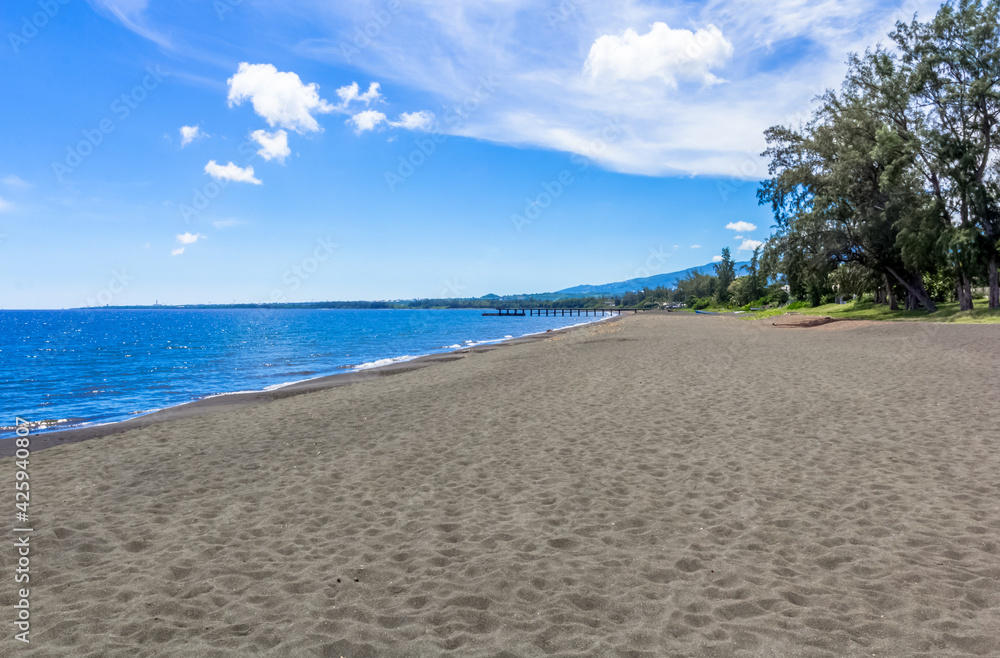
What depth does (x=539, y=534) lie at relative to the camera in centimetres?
588

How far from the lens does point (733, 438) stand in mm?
9344

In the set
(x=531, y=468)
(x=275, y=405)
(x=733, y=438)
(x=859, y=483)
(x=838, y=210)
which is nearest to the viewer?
(x=859, y=483)

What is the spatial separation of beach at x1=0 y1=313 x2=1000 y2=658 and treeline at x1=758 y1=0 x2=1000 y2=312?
91.5ft

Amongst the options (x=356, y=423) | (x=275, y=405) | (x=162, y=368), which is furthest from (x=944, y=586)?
(x=162, y=368)

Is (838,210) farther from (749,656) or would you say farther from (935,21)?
(749,656)

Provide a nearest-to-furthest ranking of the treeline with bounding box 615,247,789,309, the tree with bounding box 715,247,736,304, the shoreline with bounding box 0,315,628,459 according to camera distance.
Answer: the shoreline with bounding box 0,315,628,459
the treeline with bounding box 615,247,789,309
the tree with bounding box 715,247,736,304

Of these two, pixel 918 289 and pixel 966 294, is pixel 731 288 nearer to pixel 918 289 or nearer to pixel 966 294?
pixel 918 289

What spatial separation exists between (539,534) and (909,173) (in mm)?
43791

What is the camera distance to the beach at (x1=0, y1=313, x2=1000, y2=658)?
4.11 metres

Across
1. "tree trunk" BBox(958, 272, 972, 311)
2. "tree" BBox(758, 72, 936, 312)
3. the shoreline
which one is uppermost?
"tree" BBox(758, 72, 936, 312)

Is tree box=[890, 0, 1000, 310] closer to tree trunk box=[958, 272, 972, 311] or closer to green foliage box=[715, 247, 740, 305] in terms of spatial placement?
tree trunk box=[958, 272, 972, 311]

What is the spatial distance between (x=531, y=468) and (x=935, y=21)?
143 ft

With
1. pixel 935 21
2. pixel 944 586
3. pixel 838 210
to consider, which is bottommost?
pixel 944 586

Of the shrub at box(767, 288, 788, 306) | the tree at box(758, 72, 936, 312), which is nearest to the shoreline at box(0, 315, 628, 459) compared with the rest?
the tree at box(758, 72, 936, 312)
